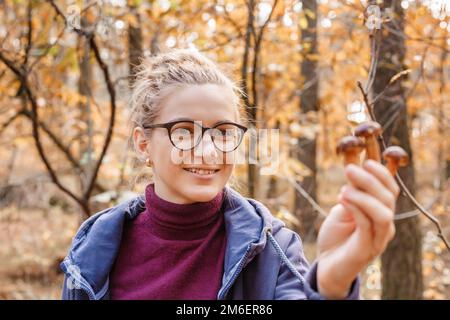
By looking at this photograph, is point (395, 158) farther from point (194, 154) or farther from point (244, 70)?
point (244, 70)

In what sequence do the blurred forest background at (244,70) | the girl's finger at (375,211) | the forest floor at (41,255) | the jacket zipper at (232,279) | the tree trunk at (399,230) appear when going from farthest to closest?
the forest floor at (41,255), the tree trunk at (399,230), the blurred forest background at (244,70), the jacket zipper at (232,279), the girl's finger at (375,211)

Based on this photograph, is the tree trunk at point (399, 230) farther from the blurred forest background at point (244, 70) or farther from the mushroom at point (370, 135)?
the mushroom at point (370, 135)

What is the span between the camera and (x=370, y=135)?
1095 millimetres

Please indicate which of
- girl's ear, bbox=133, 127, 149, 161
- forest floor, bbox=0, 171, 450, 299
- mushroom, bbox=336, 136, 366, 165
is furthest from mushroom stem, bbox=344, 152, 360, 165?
forest floor, bbox=0, 171, 450, 299

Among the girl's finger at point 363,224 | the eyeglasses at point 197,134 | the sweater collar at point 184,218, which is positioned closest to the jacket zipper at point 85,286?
the sweater collar at point 184,218

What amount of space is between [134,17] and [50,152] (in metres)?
3.09

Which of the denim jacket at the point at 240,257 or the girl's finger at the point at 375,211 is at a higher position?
the girl's finger at the point at 375,211

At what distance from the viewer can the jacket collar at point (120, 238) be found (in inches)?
60.0

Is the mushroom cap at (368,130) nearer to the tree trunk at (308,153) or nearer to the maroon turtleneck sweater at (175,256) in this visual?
the maroon turtleneck sweater at (175,256)

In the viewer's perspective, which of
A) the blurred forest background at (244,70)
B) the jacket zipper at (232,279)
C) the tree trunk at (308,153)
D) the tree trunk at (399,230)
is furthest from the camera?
the tree trunk at (308,153)

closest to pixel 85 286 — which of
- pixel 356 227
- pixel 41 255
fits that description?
pixel 356 227

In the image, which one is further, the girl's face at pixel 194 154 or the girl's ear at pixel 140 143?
the girl's ear at pixel 140 143
